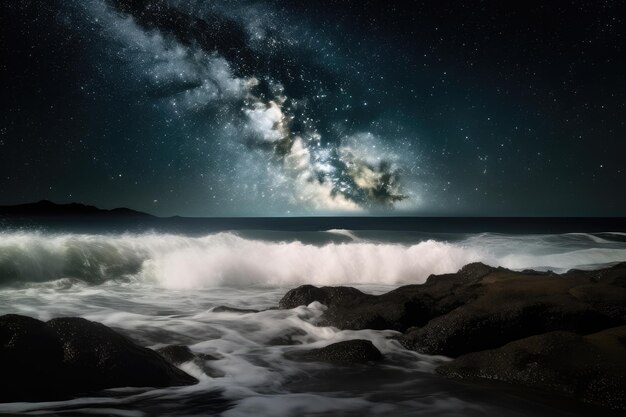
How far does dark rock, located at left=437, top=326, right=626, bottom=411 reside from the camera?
423 centimetres

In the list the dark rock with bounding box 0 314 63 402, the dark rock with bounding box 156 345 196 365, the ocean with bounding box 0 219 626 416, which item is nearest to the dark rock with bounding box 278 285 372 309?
the ocean with bounding box 0 219 626 416

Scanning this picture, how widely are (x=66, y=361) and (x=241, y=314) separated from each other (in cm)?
478

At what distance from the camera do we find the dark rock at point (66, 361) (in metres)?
3.94

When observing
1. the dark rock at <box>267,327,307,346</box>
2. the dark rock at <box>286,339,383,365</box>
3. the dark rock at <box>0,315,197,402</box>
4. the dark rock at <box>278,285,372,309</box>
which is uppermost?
the dark rock at <box>0,315,197,402</box>

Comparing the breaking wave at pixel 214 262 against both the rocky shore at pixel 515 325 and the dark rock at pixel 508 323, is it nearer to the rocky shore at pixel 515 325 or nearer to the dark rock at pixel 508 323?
the rocky shore at pixel 515 325

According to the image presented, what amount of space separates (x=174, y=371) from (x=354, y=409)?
2.09 metres

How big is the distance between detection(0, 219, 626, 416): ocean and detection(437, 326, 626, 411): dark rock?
0.29 meters

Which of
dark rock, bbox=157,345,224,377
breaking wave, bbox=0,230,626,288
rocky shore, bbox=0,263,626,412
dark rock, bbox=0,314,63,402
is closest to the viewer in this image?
dark rock, bbox=0,314,63,402

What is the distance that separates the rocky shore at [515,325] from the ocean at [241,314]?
305 mm

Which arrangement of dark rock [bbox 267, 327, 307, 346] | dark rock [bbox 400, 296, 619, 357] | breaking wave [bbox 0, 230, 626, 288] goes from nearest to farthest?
dark rock [bbox 400, 296, 619, 357] < dark rock [bbox 267, 327, 307, 346] < breaking wave [bbox 0, 230, 626, 288]

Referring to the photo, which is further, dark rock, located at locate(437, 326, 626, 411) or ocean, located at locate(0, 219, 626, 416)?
ocean, located at locate(0, 219, 626, 416)

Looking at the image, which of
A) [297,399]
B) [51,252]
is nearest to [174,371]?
[297,399]

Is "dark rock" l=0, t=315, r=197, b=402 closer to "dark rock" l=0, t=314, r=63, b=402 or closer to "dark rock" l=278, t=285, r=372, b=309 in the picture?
"dark rock" l=0, t=314, r=63, b=402

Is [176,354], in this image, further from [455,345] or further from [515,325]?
[515,325]
